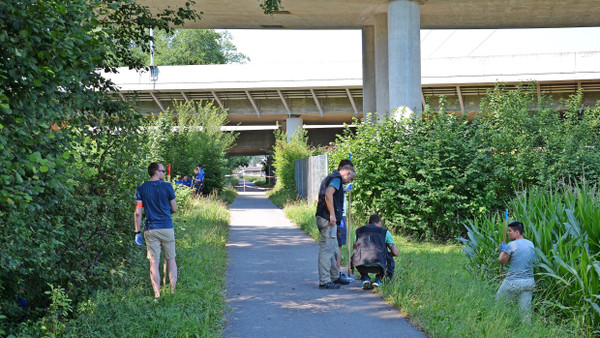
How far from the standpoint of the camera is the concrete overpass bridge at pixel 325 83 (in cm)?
3612

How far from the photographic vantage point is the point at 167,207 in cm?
768

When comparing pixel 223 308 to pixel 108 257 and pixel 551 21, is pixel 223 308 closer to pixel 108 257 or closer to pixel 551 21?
pixel 108 257

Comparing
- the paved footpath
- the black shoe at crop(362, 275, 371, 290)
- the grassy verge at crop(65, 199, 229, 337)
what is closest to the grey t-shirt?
the paved footpath

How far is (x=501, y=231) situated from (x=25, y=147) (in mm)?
6549

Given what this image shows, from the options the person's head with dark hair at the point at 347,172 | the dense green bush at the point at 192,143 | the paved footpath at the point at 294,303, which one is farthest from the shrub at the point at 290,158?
the person's head with dark hair at the point at 347,172

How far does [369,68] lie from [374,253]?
2102 centimetres

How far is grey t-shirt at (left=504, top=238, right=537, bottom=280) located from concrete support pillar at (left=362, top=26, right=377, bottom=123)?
2039 cm

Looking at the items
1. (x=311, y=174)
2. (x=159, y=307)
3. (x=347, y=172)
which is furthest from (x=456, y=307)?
(x=311, y=174)

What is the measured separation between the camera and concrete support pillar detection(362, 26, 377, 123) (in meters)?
27.8

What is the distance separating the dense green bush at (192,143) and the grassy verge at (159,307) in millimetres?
13687

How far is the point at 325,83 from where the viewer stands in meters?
38.9

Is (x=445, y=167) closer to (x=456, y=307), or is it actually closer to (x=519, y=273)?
(x=519, y=273)

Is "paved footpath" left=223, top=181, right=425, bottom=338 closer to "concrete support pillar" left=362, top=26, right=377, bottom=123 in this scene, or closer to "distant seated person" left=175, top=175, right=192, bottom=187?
"distant seated person" left=175, top=175, right=192, bottom=187

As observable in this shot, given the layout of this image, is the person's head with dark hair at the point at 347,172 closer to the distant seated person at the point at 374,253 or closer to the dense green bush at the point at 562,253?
the distant seated person at the point at 374,253
